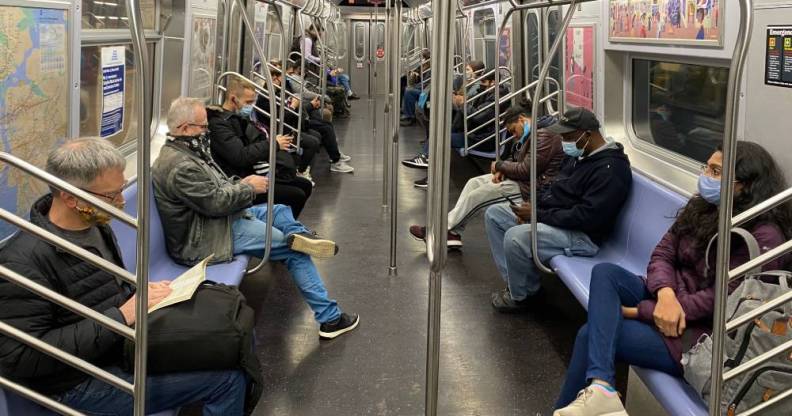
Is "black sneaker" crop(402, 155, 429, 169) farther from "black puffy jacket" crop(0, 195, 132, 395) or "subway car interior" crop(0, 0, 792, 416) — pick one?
"black puffy jacket" crop(0, 195, 132, 395)

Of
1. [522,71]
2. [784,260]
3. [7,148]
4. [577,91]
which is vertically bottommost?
[784,260]

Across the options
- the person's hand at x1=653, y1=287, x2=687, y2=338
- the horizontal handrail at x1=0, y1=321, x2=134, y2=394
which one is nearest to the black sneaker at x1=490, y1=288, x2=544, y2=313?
the person's hand at x1=653, y1=287, x2=687, y2=338

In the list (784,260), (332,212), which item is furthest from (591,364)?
(332,212)

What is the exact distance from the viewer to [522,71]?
25.9ft

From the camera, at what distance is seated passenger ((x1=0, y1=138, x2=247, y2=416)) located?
76.4 inches

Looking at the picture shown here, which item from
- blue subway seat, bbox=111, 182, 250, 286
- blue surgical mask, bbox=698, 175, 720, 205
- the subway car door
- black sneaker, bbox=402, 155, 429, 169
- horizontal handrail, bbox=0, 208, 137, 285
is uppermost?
the subway car door

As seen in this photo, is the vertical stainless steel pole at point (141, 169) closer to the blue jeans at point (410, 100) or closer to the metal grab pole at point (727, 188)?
the metal grab pole at point (727, 188)

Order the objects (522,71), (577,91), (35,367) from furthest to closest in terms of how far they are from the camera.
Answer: (522,71), (577,91), (35,367)

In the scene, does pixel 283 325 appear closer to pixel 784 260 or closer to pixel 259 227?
pixel 259 227

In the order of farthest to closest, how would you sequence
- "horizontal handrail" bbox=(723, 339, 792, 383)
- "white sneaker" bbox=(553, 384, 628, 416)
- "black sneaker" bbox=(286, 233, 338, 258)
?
"black sneaker" bbox=(286, 233, 338, 258) → "white sneaker" bbox=(553, 384, 628, 416) → "horizontal handrail" bbox=(723, 339, 792, 383)

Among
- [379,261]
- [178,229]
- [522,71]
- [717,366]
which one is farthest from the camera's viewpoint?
[522,71]

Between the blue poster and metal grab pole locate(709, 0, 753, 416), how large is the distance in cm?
314

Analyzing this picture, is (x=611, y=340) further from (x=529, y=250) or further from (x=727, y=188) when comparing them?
(x=529, y=250)

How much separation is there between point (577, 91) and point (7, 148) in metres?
4.28
